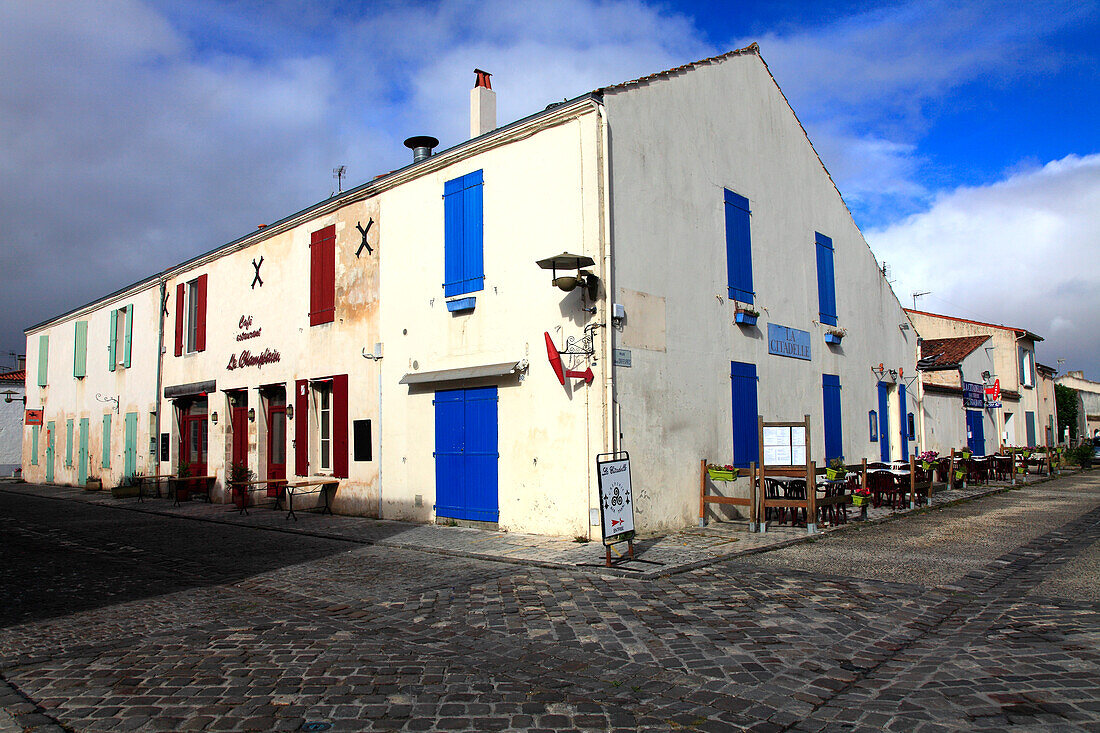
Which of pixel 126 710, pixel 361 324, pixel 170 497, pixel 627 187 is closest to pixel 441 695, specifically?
pixel 126 710

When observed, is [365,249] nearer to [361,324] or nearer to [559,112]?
[361,324]

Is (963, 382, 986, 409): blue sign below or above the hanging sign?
above

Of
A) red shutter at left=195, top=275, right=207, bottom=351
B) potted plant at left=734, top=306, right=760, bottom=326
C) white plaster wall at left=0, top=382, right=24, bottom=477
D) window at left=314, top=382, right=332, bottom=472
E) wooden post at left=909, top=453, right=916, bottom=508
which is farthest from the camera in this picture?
white plaster wall at left=0, top=382, right=24, bottom=477

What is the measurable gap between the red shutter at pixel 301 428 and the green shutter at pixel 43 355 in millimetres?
17902

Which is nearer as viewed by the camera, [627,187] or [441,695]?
[441,695]

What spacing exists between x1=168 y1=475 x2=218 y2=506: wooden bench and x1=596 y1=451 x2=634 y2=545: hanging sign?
12742mm

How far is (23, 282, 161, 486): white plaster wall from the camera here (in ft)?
68.8

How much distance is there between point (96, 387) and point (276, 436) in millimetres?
11229

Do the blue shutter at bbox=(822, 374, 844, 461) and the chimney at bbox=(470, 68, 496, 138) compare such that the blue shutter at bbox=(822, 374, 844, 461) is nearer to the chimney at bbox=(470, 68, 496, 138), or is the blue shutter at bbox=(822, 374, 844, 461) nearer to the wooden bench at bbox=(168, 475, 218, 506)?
the chimney at bbox=(470, 68, 496, 138)

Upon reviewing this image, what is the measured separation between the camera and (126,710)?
4035 millimetres

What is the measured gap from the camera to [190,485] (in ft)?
60.1

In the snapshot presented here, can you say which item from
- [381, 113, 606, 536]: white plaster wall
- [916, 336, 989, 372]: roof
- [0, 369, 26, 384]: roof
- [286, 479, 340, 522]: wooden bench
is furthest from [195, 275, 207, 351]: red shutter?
[0, 369, 26, 384]: roof

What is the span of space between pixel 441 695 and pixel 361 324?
10.4 metres

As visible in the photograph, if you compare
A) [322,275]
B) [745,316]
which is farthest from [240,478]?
[745,316]
